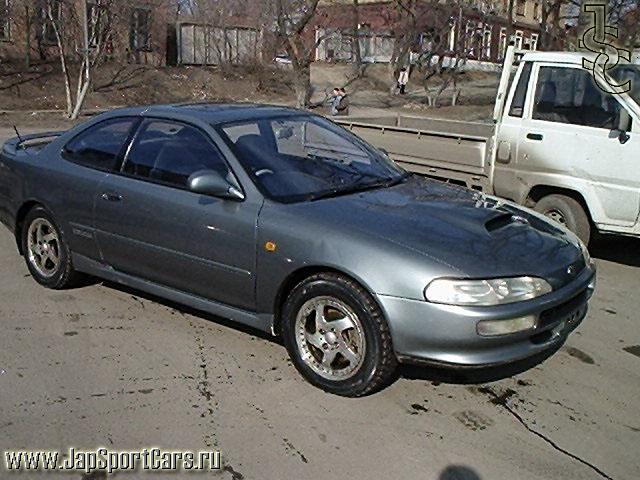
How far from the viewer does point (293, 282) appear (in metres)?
3.54

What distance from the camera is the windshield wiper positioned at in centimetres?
374

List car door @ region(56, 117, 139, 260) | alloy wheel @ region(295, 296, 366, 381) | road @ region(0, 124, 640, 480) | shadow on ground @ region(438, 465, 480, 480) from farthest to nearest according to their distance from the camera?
car door @ region(56, 117, 139, 260)
alloy wheel @ region(295, 296, 366, 381)
road @ region(0, 124, 640, 480)
shadow on ground @ region(438, 465, 480, 480)

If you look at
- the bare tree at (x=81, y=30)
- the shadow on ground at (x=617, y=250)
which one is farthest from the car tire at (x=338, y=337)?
the bare tree at (x=81, y=30)

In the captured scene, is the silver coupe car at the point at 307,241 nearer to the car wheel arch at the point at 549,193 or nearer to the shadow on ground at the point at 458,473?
the shadow on ground at the point at 458,473

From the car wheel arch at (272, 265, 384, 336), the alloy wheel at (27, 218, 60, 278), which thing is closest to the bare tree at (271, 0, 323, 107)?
the alloy wheel at (27, 218, 60, 278)

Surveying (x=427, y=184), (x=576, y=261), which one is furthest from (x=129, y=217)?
(x=576, y=261)

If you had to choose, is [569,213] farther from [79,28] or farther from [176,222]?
[79,28]

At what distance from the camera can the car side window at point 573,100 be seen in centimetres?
559

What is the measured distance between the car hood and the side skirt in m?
0.75

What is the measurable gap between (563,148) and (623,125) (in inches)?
21.5

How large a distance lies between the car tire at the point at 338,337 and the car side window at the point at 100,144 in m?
1.87

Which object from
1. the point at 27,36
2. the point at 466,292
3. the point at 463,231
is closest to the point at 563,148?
the point at 463,231

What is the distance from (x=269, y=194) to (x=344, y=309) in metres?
0.85

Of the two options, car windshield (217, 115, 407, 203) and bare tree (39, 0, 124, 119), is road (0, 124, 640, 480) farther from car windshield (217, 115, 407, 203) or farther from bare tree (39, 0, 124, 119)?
bare tree (39, 0, 124, 119)
